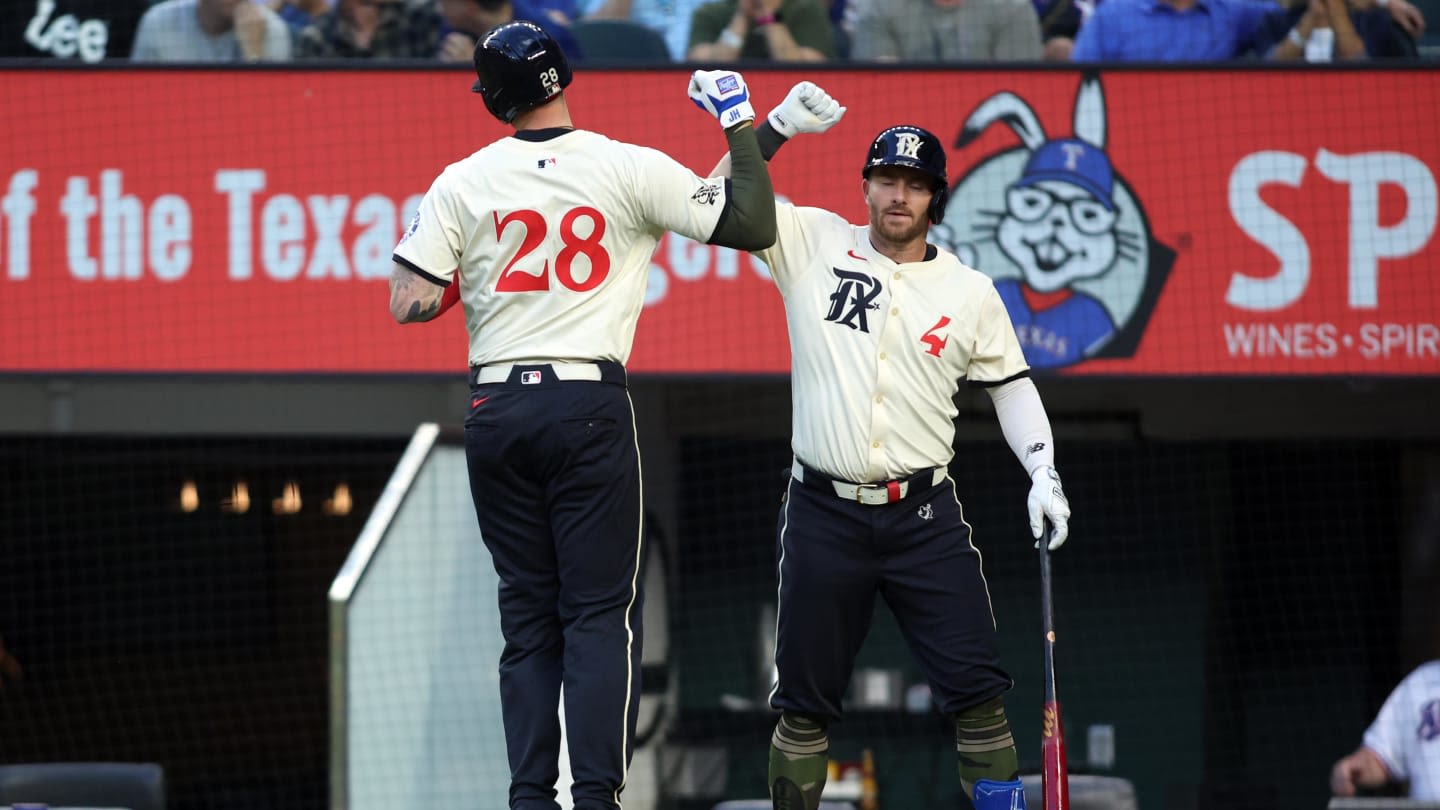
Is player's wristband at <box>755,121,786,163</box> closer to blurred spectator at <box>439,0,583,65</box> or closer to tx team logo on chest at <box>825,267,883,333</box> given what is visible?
tx team logo on chest at <box>825,267,883,333</box>

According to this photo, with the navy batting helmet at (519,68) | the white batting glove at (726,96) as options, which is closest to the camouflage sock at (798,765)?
the white batting glove at (726,96)

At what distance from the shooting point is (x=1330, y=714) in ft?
28.1

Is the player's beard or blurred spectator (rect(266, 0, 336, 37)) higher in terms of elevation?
blurred spectator (rect(266, 0, 336, 37))

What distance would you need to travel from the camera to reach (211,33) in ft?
21.3

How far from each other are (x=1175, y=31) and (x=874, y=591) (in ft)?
11.0

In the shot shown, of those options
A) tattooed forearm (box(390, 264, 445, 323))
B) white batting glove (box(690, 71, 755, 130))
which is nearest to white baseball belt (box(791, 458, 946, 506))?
white batting glove (box(690, 71, 755, 130))

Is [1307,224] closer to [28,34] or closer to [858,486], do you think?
[858,486]

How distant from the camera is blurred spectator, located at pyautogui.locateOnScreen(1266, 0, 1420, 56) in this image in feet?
20.9

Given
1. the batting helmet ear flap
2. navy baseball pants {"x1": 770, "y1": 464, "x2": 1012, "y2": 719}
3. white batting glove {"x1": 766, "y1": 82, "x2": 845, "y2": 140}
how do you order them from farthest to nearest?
the batting helmet ear flap, navy baseball pants {"x1": 770, "y1": 464, "x2": 1012, "y2": 719}, white batting glove {"x1": 766, "y1": 82, "x2": 845, "y2": 140}

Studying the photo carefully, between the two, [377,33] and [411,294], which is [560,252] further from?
[377,33]

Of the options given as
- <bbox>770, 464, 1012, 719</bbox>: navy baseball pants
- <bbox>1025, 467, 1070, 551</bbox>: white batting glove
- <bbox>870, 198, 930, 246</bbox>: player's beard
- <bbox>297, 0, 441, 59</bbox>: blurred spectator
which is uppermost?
<bbox>297, 0, 441, 59</bbox>: blurred spectator

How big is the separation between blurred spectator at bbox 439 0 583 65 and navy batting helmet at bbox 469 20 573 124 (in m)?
3.03

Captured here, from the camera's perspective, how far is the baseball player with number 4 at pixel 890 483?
374cm

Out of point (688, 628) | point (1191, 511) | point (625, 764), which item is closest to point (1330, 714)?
point (1191, 511)
